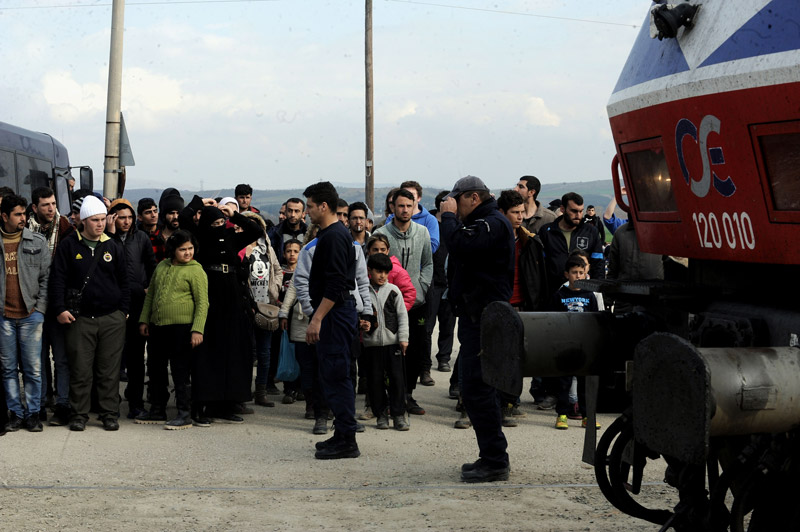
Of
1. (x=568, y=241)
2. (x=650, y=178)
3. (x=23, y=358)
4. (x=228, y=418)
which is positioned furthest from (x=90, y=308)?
(x=650, y=178)

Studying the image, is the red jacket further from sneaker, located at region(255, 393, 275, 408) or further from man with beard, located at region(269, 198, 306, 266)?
man with beard, located at region(269, 198, 306, 266)

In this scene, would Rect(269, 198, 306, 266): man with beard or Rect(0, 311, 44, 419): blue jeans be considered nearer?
Rect(0, 311, 44, 419): blue jeans

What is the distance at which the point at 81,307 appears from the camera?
8414 millimetres

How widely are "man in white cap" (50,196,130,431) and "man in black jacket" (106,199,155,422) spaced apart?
37cm

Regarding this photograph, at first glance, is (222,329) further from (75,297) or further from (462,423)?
(462,423)

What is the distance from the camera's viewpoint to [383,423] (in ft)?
27.6

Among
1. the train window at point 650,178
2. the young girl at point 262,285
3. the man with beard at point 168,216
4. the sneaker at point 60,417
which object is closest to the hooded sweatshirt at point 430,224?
the young girl at point 262,285

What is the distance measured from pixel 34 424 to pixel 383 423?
2681 millimetres

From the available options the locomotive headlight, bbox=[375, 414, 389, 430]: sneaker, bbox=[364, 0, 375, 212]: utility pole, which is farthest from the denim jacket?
bbox=[364, 0, 375, 212]: utility pole

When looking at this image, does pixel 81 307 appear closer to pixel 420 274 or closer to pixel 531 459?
pixel 420 274

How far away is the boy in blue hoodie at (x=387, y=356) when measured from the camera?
839 centimetres

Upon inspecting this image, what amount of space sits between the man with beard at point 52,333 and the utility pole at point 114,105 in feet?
14.6

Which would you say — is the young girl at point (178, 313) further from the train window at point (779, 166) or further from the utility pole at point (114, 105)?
the train window at point (779, 166)

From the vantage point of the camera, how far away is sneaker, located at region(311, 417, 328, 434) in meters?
8.27
